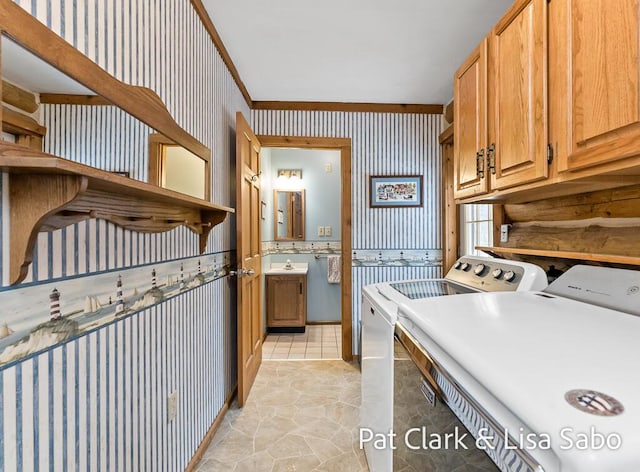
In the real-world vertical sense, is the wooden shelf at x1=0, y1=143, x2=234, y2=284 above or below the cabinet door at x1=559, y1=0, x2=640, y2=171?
below

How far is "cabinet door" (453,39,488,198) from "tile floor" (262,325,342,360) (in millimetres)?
2050

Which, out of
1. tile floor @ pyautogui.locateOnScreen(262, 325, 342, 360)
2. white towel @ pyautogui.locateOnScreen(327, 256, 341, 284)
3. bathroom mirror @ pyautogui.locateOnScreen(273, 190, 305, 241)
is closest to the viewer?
tile floor @ pyautogui.locateOnScreen(262, 325, 342, 360)

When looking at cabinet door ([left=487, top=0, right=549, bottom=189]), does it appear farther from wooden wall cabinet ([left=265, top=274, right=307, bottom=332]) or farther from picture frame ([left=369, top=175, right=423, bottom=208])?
wooden wall cabinet ([left=265, top=274, right=307, bottom=332])

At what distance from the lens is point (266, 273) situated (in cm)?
351

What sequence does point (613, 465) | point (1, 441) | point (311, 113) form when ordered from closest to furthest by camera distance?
point (613, 465) < point (1, 441) < point (311, 113)

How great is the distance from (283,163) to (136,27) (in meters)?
2.91

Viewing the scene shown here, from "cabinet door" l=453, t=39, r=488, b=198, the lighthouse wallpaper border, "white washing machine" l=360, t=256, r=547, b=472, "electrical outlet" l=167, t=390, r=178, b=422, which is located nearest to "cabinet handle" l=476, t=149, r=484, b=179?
"cabinet door" l=453, t=39, r=488, b=198

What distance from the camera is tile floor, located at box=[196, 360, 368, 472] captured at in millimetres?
1592

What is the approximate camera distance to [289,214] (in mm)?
4016

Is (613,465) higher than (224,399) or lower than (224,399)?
higher

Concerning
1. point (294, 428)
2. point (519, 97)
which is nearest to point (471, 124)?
point (519, 97)

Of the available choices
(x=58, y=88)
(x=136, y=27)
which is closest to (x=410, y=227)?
(x=136, y=27)

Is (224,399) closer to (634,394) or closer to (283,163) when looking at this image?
(634,394)

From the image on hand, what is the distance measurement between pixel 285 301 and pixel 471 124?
8.74 feet
